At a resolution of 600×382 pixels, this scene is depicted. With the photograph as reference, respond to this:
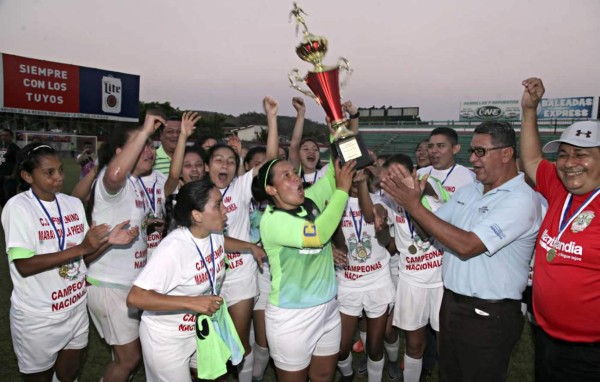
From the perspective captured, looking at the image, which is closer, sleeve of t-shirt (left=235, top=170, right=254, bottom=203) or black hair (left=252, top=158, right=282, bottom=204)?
black hair (left=252, top=158, right=282, bottom=204)

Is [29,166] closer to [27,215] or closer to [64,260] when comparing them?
[27,215]

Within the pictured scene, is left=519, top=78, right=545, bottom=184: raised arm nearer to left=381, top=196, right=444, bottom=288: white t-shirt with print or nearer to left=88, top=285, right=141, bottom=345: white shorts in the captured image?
left=381, top=196, right=444, bottom=288: white t-shirt with print

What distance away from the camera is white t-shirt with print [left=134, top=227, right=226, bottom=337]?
9.13 feet

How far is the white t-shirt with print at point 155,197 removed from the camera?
4.15 meters

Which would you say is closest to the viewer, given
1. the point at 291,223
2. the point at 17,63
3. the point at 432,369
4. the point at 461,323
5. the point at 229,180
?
the point at 291,223

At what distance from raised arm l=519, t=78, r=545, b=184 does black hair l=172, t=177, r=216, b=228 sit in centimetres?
253

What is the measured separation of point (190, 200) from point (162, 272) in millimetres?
537

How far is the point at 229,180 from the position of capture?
443 cm

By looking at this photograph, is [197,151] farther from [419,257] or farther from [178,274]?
[419,257]

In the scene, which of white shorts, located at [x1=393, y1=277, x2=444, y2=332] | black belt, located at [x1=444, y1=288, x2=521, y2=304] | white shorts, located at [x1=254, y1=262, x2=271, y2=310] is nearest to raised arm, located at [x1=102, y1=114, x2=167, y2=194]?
white shorts, located at [x1=254, y1=262, x2=271, y2=310]

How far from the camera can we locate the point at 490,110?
47062 mm

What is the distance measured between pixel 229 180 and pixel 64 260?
179cm

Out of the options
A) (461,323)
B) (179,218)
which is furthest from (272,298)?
(461,323)

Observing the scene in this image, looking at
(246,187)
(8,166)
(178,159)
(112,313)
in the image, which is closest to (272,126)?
(246,187)
